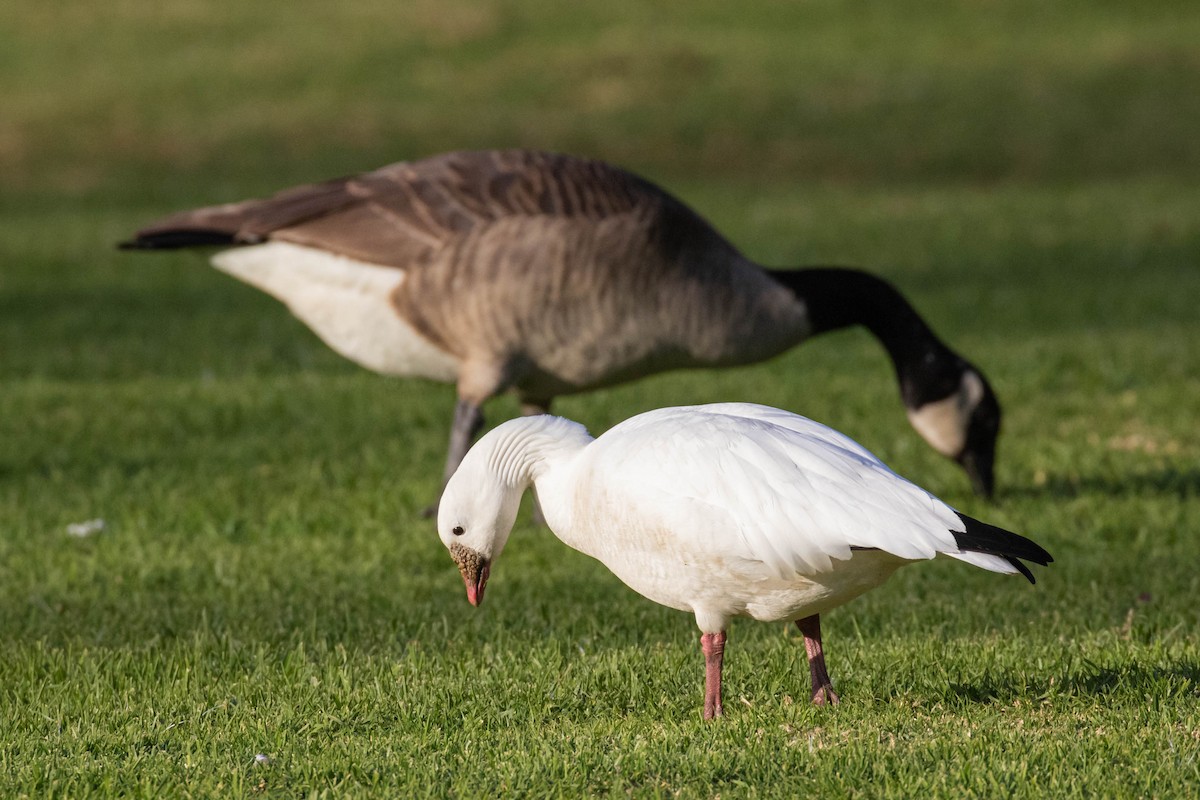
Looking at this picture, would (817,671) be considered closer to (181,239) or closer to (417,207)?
(417,207)

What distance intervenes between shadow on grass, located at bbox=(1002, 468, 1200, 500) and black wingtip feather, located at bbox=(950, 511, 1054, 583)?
415 centimetres

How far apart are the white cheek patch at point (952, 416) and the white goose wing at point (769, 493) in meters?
3.61

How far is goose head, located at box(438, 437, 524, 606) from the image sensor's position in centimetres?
429

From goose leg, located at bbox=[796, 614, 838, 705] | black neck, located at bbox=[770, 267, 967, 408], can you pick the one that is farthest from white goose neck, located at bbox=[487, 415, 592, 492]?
black neck, located at bbox=[770, 267, 967, 408]

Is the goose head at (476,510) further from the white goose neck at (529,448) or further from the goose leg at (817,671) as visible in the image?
the goose leg at (817,671)

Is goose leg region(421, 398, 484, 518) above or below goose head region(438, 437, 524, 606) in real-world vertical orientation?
below

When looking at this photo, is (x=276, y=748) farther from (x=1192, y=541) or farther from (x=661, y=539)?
(x=1192, y=541)

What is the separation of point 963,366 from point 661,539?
13.8 ft

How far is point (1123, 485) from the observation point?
26.0 ft

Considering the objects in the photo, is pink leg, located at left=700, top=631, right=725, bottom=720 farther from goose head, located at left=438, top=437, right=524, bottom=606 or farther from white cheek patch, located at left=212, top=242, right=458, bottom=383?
white cheek patch, located at left=212, top=242, right=458, bottom=383

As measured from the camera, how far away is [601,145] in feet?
81.1

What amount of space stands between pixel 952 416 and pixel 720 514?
406cm

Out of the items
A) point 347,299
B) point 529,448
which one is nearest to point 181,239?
point 347,299

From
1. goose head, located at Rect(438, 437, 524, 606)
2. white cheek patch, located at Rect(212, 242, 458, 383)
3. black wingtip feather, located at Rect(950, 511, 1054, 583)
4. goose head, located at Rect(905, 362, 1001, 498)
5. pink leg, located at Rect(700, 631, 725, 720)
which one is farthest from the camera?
goose head, located at Rect(905, 362, 1001, 498)
